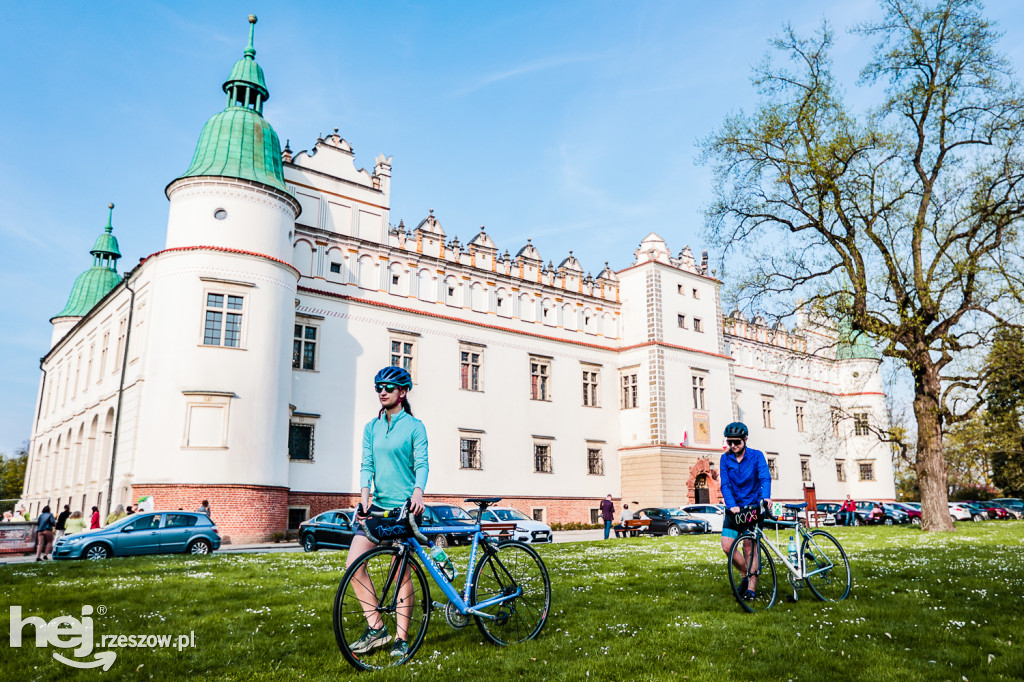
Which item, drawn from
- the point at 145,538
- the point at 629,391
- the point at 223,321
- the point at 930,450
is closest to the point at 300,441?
the point at 223,321

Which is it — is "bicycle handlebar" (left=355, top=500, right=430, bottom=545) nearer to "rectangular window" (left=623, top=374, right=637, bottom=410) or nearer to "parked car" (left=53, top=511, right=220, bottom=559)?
"parked car" (left=53, top=511, right=220, bottom=559)

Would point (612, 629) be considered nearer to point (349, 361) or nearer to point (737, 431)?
point (737, 431)

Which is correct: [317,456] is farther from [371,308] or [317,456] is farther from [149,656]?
[149,656]

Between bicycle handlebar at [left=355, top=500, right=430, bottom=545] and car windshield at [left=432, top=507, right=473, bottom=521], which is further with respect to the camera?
car windshield at [left=432, top=507, right=473, bottom=521]

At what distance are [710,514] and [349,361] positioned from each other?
17.0 meters

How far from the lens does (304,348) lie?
30688mm

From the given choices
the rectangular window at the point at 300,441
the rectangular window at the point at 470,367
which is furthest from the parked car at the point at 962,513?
the rectangular window at the point at 300,441

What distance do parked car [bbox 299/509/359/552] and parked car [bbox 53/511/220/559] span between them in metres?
2.58

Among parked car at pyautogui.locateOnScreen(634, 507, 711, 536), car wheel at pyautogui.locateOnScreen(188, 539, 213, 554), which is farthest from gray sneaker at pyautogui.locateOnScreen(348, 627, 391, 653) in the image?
parked car at pyautogui.locateOnScreen(634, 507, 711, 536)

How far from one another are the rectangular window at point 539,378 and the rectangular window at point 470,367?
321cm

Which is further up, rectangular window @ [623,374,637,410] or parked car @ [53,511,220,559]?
rectangular window @ [623,374,637,410]

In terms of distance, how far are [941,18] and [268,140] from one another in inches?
975

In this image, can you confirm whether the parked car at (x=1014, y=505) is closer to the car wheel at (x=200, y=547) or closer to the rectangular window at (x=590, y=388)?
the rectangular window at (x=590, y=388)

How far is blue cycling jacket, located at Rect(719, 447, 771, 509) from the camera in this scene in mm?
8102
